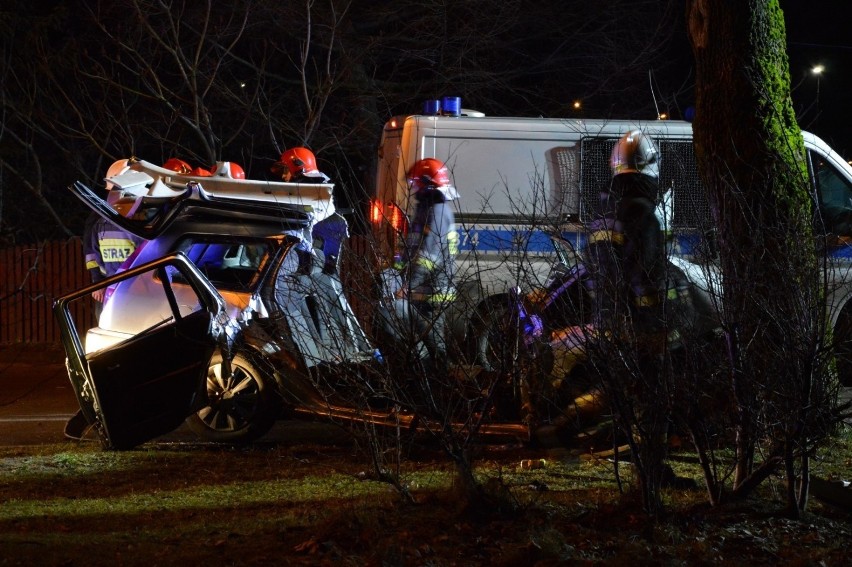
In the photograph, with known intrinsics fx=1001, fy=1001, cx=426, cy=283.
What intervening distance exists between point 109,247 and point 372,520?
16.6ft

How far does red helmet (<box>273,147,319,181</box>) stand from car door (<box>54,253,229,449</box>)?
324 centimetres

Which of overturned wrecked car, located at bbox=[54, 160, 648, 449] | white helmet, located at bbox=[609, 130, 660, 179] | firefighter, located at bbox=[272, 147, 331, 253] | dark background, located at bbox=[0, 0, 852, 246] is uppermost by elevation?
dark background, located at bbox=[0, 0, 852, 246]

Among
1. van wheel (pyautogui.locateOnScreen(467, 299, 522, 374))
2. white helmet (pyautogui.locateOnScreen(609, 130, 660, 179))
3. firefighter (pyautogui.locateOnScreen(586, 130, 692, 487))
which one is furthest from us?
white helmet (pyautogui.locateOnScreen(609, 130, 660, 179))

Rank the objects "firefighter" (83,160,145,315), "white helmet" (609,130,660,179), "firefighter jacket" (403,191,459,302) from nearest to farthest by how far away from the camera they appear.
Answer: "firefighter jacket" (403,191,459,302)
"white helmet" (609,130,660,179)
"firefighter" (83,160,145,315)

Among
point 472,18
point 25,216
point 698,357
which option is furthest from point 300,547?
point 25,216

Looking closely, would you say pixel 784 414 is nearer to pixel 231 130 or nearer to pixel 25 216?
pixel 231 130

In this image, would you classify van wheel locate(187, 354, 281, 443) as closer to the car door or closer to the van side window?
the car door

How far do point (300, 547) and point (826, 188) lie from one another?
698cm

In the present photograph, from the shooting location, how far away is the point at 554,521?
4750mm

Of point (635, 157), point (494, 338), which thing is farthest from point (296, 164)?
point (494, 338)

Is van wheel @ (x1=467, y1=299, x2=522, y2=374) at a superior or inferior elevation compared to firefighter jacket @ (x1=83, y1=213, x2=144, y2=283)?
inferior

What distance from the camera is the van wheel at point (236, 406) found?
721 centimetres

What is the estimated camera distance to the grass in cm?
429

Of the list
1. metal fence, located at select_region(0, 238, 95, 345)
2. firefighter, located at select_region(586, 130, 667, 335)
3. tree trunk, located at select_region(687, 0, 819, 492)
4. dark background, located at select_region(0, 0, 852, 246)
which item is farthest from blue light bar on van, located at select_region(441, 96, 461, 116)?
metal fence, located at select_region(0, 238, 95, 345)
